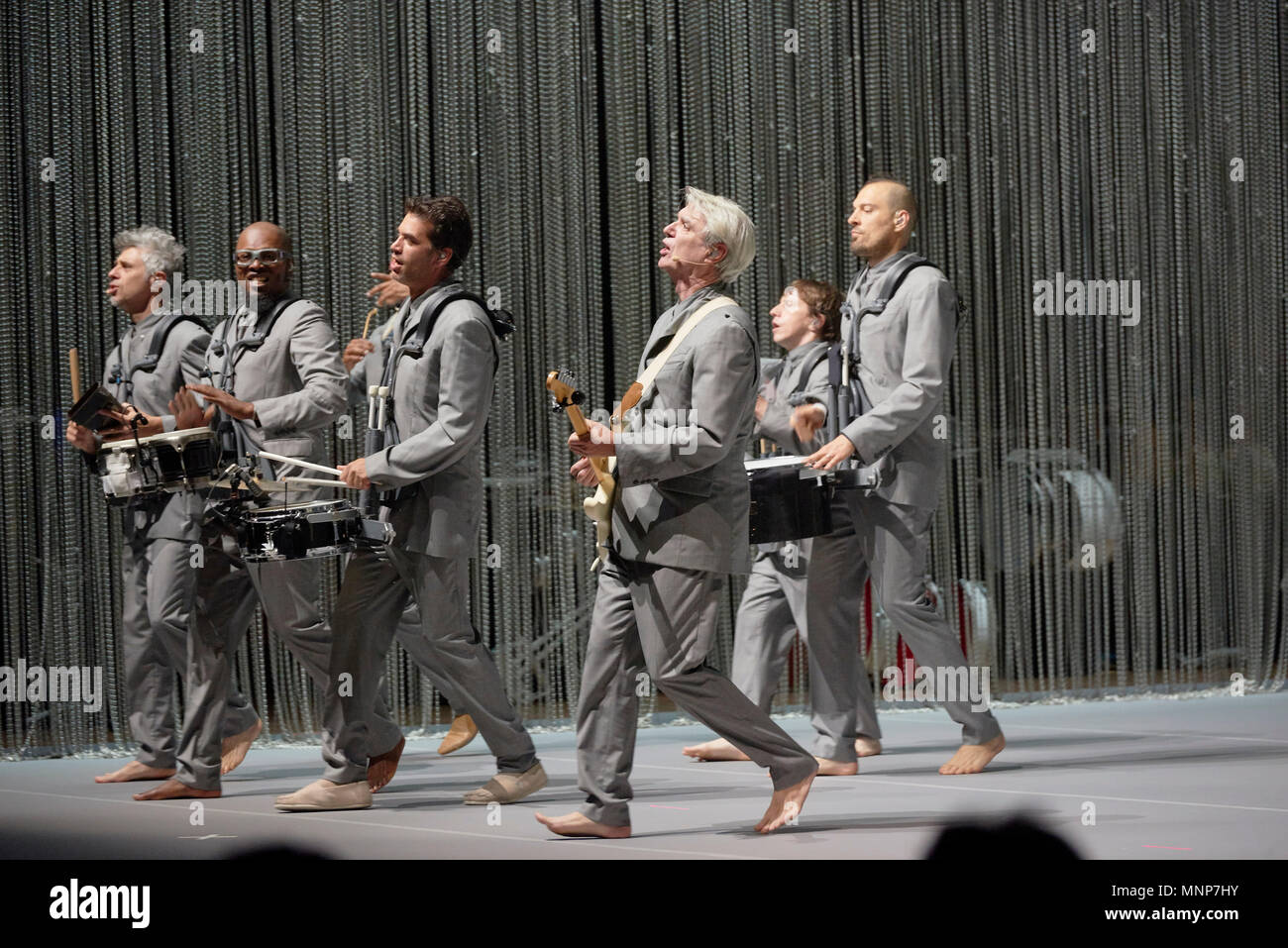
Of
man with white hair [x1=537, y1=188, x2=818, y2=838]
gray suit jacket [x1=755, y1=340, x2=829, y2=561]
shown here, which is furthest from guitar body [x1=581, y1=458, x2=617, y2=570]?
gray suit jacket [x1=755, y1=340, x2=829, y2=561]

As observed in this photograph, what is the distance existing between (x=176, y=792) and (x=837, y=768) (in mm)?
1905

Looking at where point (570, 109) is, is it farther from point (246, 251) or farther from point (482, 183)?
point (246, 251)

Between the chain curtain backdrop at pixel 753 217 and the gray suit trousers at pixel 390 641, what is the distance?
6.43 ft

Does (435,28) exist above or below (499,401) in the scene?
above

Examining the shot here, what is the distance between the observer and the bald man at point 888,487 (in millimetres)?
4613

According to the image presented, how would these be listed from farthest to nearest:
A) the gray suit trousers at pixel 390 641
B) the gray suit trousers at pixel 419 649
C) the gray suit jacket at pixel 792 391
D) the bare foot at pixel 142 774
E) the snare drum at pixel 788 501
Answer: the gray suit jacket at pixel 792 391, the bare foot at pixel 142 774, the snare drum at pixel 788 501, the gray suit trousers at pixel 419 649, the gray suit trousers at pixel 390 641

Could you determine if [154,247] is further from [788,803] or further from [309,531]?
[788,803]

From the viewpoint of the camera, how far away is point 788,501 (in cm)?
451

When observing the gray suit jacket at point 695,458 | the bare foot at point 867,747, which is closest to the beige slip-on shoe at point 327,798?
the gray suit jacket at point 695,458

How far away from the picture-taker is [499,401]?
20.7 ft

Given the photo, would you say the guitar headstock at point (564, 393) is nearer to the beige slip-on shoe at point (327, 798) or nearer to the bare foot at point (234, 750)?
the beige slip-on shoe at point (327, 798)

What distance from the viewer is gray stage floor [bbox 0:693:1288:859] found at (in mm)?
3572
